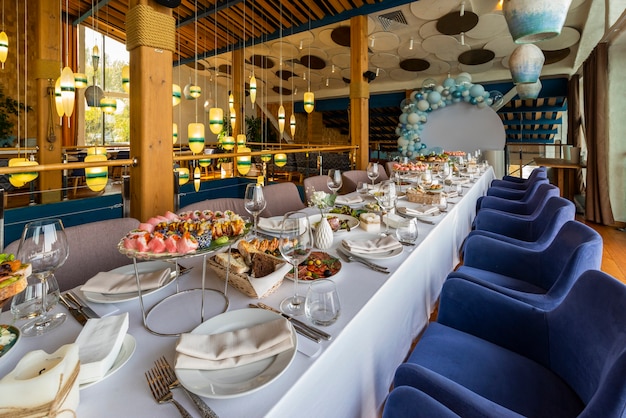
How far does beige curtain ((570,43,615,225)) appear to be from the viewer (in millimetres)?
4910

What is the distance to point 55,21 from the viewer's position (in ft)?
14.8

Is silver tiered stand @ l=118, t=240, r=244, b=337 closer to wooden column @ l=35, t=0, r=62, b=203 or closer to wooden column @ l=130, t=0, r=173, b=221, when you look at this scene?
wooden column @ l=130, t=0, r=173, b=221

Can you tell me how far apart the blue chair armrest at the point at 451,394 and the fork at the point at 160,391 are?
563mm

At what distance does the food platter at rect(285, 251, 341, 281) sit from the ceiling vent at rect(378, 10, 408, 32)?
6279mm

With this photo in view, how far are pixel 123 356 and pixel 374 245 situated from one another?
0.98 metres

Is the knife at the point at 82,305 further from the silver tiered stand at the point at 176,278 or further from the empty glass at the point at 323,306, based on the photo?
the empty glass at the point at 323,306

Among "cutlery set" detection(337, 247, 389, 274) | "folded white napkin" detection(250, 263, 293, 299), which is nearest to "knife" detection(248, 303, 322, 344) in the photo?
"folded white napkin" detection(250, 263, 293, 299)

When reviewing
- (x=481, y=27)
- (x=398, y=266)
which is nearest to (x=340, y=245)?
(x=398, y=266)

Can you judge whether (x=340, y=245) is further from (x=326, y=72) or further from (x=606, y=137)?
(x=326, y=72)

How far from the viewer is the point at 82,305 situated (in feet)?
3.22

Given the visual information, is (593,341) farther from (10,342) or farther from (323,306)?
(10,342)

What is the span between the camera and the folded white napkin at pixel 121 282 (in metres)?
1.03

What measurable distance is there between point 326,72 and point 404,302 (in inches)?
391

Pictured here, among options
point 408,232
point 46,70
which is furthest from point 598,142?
point 46,70
